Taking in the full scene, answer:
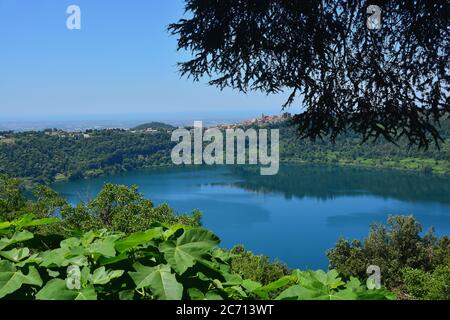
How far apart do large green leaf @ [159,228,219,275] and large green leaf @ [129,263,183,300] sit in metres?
0.03

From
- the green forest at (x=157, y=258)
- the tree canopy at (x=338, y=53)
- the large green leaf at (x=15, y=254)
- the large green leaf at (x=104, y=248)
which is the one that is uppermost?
the tree canopy at (x=338, y=53)

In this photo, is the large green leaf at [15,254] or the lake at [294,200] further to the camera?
the lake at [294,200]

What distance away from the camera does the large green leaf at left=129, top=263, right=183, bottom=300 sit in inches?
39.1

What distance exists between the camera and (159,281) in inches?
40.1

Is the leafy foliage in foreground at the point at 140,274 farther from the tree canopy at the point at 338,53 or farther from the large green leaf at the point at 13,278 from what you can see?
the tree canopy at the point at 338,53

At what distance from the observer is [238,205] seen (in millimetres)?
70250

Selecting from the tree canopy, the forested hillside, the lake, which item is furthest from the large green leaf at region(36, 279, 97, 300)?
the forested hillside

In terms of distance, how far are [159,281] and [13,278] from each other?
0.32 metres

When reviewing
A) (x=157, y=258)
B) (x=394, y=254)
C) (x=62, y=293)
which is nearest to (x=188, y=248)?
(x=157, y=258)

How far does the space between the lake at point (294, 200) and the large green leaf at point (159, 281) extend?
35.3 meters

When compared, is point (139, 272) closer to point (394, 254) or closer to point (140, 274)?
point (140, 274)

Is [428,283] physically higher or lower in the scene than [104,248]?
lower

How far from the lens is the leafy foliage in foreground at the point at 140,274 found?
1.02 meters

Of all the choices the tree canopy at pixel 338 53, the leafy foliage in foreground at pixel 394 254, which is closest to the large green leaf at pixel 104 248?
the tree canopy at pixel 338 53
